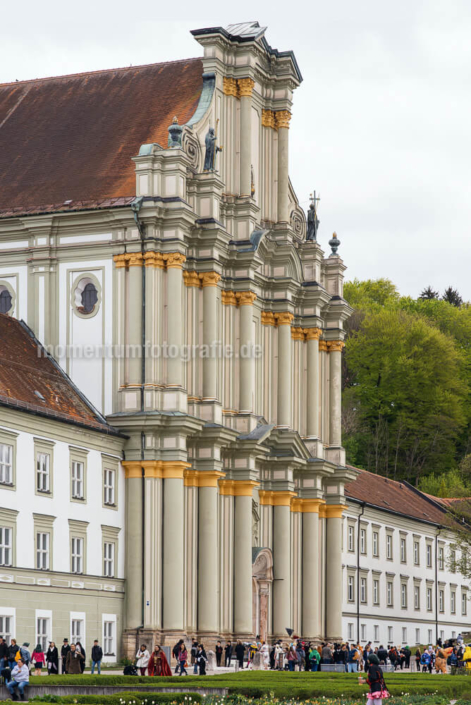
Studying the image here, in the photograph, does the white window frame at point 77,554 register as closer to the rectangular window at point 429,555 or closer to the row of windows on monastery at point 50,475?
the row of windows on monastery at point 50,475

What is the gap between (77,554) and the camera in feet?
178

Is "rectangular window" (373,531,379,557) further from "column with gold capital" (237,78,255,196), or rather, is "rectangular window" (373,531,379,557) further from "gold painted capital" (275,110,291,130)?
"column with gold capital" (237,78,255,196)

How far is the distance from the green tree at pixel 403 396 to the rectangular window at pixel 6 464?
61.3 metres

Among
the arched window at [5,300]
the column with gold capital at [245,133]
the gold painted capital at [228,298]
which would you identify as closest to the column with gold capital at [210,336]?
the gold painted capital at [228,298]

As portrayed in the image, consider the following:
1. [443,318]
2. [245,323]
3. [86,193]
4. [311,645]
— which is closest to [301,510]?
[311,645]

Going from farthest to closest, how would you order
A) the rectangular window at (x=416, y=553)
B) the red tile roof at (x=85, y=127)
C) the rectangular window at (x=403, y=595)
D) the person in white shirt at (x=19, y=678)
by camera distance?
Answer: the rectangular window at (x=416, y=553) < the rectangular window at (x=403, y=595) < the red tile roof at (x=85, y=127) < the person in white shirt at (x=19, y=678)

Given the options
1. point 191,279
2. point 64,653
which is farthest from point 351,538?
point 64,653

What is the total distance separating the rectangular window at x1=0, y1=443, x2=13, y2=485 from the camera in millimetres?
49781

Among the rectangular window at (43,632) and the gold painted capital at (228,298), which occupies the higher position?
the gold painted capital at (228,298)

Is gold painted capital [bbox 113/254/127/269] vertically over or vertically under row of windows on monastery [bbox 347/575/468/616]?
over

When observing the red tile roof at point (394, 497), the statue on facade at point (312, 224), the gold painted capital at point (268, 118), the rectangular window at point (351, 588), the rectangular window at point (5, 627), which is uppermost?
the gold painted capital at point (268, 118)

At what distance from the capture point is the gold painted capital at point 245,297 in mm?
63812

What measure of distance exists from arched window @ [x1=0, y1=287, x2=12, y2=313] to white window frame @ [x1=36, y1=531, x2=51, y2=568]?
13.0 m

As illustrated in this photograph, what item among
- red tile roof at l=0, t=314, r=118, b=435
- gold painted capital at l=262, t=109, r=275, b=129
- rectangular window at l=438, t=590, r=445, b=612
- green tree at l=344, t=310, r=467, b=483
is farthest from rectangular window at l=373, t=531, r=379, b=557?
red tile roof at l=0, t=314, r=118, b=435
